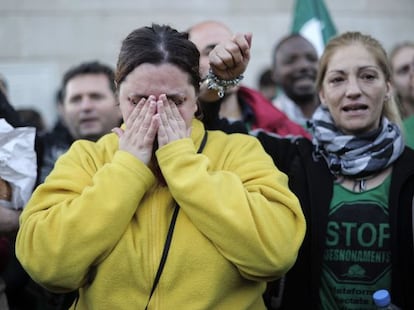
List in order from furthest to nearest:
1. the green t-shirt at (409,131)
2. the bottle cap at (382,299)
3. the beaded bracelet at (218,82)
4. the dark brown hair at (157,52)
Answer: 1. the green t-shirt at (409,131)
2. the beaded bracelet at (218,82)
3. the bottle cap at (382,299)
4. the dark brown hair at (157,52)

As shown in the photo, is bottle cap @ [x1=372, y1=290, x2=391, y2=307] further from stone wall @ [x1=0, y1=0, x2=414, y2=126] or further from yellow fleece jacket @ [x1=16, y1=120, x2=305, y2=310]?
stone wall @ [x1=0, y1=0, x2=414, y2=126]

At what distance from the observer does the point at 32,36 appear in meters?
7.12

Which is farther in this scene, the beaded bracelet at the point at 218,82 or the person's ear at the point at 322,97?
the person's ear at the point at 322,97

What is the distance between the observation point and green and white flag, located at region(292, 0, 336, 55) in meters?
4.68

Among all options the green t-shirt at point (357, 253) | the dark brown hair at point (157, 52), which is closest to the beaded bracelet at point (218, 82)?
the dark brown hair at point (157, 52)

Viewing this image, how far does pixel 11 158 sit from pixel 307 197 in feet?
3.85

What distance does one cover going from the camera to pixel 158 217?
6.59 feet

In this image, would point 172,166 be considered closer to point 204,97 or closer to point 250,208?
point 250,208

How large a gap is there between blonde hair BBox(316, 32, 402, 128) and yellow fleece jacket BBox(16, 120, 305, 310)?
3.08 feet

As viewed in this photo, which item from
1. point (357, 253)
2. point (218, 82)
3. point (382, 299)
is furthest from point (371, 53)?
point (382, 299)

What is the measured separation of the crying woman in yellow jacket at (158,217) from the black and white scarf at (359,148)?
522 millimetres

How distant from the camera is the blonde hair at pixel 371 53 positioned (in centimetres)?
267

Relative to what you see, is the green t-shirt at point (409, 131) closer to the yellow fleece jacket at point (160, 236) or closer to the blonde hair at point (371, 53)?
the blonde hair at point (371, 53)

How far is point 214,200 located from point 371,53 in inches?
45.6
